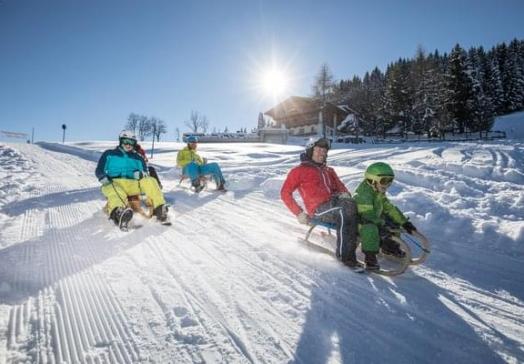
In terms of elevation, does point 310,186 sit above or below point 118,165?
below

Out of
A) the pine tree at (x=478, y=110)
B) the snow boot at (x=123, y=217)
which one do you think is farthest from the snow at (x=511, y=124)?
the snow boot at (x=123, y=217)

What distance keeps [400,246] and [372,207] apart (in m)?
0.57

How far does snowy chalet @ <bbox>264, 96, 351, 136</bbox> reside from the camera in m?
50.1

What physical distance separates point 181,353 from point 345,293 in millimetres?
1474

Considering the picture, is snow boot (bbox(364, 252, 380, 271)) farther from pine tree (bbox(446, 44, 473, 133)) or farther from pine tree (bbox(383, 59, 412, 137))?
pine tree (bbox(383, 59, 412, 137))

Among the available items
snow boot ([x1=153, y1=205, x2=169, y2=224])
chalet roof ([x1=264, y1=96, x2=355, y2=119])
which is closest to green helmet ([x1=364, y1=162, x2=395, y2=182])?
snow boot ([x1=153, y1=205, x2=169, y2=224])

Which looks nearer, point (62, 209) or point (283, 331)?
point (283, 331)

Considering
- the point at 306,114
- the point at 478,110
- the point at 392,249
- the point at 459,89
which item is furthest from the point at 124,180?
the point at 306,114

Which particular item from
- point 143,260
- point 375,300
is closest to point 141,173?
point 143,260

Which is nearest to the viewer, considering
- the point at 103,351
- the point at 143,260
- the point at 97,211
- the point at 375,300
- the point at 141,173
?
the point at 103,351

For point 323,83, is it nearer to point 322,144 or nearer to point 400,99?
point 400,99

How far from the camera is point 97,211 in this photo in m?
5.92

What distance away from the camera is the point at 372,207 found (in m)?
3.54

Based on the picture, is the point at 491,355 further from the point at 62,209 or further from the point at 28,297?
the point at 62,209
